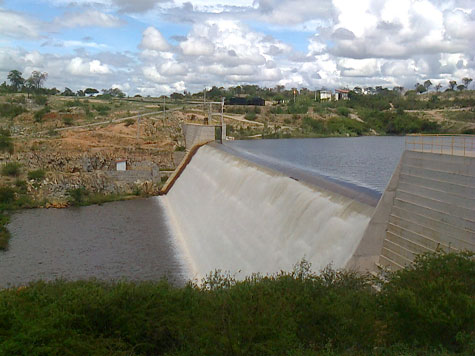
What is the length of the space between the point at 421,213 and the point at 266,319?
4565 mm

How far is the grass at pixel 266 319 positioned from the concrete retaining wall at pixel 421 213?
0.89 m

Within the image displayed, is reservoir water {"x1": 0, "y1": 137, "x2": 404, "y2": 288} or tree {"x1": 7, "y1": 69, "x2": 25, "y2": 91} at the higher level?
tree {"x1": 7, "y1": 69, "x2": 25, "y2": 91}

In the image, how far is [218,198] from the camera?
22469 mm

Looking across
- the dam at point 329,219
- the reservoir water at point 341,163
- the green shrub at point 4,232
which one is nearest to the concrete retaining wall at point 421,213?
the dam at point 329,219

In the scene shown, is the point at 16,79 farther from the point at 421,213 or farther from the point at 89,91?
the point at 421,213

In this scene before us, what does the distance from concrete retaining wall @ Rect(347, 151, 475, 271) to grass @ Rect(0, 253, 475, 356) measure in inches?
35.0

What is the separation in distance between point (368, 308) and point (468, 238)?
2.43 m

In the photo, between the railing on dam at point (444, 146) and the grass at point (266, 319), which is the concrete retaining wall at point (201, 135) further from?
the grass at point (266, 319)

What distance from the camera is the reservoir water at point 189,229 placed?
14.4 meters

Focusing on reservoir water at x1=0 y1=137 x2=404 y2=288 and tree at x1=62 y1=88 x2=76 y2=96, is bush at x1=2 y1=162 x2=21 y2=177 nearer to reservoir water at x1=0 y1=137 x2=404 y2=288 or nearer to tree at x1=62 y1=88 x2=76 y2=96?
reservoir water at x1=0 y1=137 x2=404 y2=288

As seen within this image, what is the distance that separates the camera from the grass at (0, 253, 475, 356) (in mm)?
7406

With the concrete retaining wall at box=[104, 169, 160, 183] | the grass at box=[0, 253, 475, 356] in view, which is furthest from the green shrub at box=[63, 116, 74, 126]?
the grass at box=[0, 253, 475, 356]

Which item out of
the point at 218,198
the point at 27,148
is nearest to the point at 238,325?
the point at 218,198

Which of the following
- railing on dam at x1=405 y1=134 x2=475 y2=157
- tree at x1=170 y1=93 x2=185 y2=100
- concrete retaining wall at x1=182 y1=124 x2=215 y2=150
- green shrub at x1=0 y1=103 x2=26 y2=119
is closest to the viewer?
railing on dam at x1=405 y1=134 x2=475 y2=157
